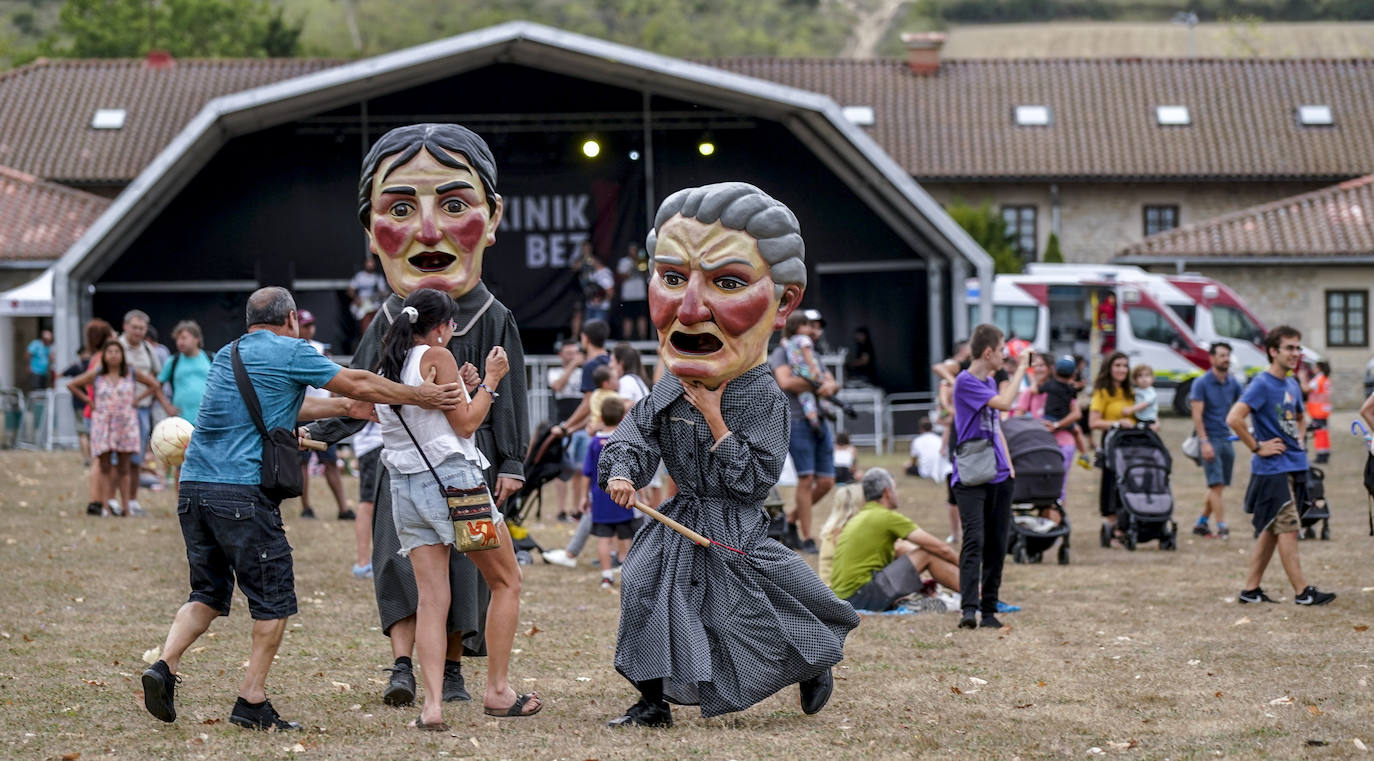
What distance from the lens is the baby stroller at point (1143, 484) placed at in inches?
530

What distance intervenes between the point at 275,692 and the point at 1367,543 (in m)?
9.24

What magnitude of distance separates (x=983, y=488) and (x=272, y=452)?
4.37 meters

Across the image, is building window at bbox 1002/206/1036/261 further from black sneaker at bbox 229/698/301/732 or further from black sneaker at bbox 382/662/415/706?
black sneaker at bbox 229/698/301/732

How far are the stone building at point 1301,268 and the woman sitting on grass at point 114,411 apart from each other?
24.4 metres

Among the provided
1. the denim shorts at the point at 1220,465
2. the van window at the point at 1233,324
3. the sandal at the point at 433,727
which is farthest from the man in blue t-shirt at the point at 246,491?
the van window at the point at 1233,324

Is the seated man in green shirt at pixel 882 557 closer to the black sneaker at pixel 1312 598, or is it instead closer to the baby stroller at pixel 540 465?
the black sneaker at pixel 1312 598

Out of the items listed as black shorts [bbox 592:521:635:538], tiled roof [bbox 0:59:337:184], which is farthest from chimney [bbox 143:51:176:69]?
black shorts [bbox 592:521:635:538]

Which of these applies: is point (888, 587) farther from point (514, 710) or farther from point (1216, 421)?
point (1216, 421)

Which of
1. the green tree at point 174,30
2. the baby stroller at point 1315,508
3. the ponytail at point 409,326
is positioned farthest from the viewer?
the green tree at point 174,30

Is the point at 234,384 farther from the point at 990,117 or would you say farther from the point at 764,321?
the point at 990,117

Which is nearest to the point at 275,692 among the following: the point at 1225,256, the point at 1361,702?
the point at 1361,702

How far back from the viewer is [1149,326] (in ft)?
95.2

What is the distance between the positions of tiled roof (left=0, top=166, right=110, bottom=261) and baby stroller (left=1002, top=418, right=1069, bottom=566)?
25.4 meters

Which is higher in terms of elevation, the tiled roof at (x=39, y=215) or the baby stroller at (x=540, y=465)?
the tiled roof at (x=39, y=215)
